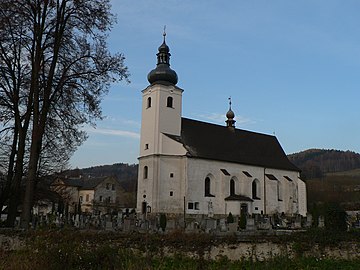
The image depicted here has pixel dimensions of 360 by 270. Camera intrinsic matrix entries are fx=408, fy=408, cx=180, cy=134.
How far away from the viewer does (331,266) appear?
10.6 m

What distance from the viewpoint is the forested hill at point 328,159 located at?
113875mm

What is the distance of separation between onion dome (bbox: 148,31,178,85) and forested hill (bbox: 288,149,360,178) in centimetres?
7673

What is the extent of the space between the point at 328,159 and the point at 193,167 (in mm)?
97870

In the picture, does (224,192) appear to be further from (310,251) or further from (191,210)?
(310,251)

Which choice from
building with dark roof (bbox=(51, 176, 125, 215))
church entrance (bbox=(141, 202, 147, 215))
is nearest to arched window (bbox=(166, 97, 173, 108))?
church entrance (bbox=(141, 202, 147, 215))

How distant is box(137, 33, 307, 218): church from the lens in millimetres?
36625

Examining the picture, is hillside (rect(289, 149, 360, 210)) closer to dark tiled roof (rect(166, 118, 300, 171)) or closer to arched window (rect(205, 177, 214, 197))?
dark tiled roof (rect(166, 118, 300, 171))

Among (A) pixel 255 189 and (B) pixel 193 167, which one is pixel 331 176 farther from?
(B) pixel 193 167

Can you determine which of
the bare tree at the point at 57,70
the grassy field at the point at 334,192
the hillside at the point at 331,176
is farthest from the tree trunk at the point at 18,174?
the grassy field at the point at 334,192

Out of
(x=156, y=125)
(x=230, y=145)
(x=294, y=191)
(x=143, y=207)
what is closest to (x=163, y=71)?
(x=156, y=125)

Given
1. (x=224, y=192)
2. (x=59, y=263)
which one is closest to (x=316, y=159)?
(x=224, y=192)

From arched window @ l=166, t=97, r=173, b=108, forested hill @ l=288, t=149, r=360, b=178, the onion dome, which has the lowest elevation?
arched window @ l=166, t=97, r=173, b=108

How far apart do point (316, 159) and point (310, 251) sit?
119733 mm

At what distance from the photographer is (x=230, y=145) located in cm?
4284
